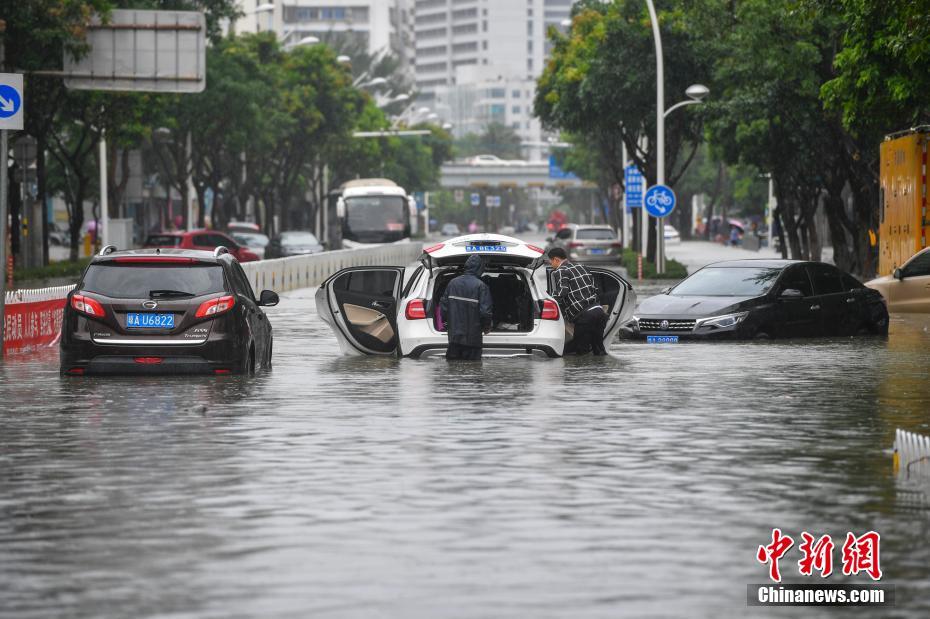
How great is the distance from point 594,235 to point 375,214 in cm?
1640

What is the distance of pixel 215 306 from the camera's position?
18.9 meters

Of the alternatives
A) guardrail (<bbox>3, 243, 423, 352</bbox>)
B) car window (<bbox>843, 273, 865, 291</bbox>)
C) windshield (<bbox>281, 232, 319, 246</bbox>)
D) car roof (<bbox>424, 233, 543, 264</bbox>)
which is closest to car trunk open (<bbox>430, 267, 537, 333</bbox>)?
car roof (<bbox>424, 233, 543, 264</bbox>)

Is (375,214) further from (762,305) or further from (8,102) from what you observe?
(8,102)

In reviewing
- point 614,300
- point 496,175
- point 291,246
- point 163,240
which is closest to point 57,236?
point 291,246

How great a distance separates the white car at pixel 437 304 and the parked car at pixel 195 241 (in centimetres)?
2668

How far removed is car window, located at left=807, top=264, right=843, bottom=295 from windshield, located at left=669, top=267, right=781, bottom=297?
64 cm

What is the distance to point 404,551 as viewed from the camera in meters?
8.96

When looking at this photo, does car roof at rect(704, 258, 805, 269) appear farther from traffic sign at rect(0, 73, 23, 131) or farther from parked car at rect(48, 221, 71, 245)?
parked car at rect(48, 221, 71, 245)

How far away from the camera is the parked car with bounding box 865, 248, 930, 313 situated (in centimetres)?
3173

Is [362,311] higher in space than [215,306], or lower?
lower

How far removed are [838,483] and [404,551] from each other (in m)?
3.48

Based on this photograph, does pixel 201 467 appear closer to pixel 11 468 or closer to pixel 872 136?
pixel 11 468

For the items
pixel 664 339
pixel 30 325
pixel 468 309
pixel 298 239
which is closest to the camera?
pixel 468 309

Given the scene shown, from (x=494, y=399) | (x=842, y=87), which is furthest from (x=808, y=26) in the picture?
(x=494, y=399)
